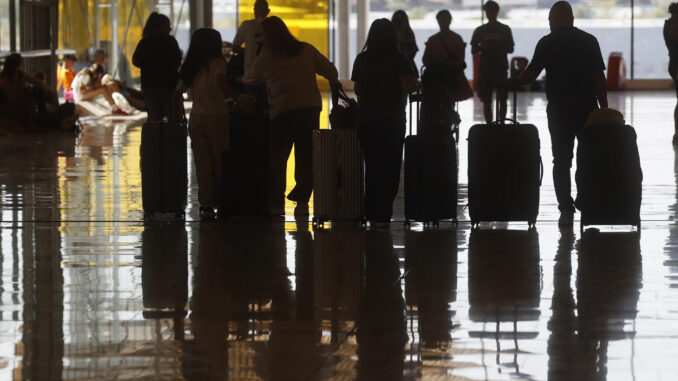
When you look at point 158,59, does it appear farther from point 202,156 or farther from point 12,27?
point 12,27

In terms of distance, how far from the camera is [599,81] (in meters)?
9.70

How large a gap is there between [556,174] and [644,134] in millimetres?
10174

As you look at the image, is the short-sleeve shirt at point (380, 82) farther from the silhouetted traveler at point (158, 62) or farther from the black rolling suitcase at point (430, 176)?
the silhouetted traveler at point (158, 62)

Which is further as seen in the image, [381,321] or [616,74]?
[616,74]

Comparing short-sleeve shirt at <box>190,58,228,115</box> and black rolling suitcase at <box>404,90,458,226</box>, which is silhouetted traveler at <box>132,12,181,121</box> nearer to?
short-sleeve shirt at <box>190,58,228,115</box>

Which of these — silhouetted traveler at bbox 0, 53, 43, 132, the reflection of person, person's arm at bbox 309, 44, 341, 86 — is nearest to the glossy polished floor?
the reflection of person

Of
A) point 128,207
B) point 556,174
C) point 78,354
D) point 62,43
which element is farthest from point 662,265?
point 62,43

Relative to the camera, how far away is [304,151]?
10.4 meters

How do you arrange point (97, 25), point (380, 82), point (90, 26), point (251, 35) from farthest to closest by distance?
point (97, 25) < point (90, 26) < point (251, 35) < point (380, 82)

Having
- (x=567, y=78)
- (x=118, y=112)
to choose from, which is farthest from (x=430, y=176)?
(x=118, y=112)

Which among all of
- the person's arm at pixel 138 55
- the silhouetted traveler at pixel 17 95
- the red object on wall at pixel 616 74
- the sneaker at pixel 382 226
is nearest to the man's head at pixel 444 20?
the person's arm at pixel 138 55

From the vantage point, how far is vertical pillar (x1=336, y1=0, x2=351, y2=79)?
3994 cm

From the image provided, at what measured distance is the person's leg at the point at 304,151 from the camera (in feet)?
33.7

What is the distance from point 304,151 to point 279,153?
0.20m
